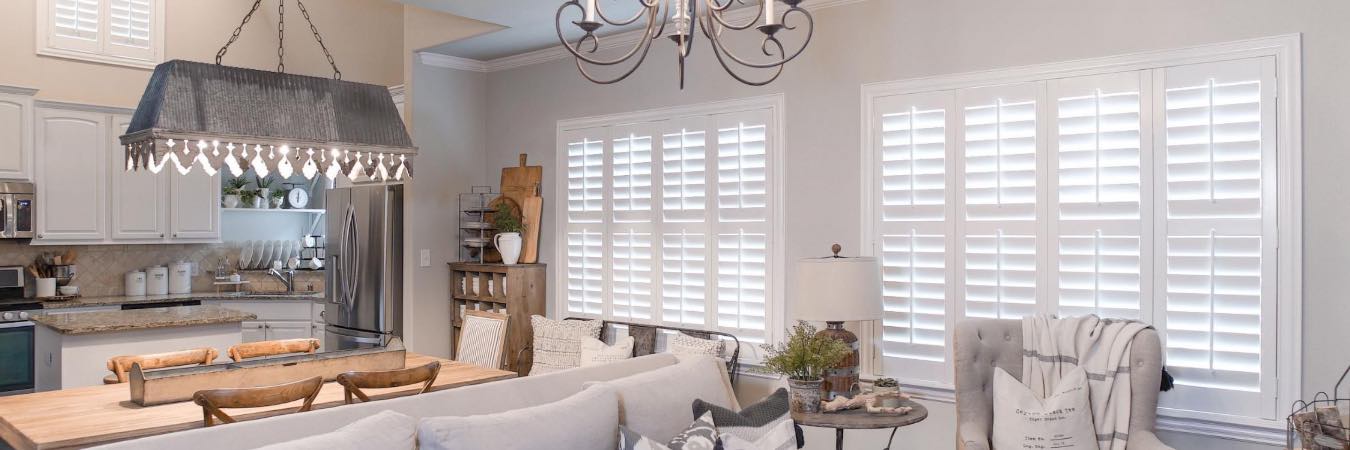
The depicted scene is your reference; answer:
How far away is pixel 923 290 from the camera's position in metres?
3.70

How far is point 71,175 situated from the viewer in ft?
18.3

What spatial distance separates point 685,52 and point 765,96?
82.0 inches

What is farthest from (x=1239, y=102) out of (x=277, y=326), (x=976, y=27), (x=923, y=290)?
(x=277, y=326)

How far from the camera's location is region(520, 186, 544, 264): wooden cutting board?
525 centimetres

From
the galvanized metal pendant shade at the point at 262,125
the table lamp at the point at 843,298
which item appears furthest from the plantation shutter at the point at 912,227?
the galvanized metal pendant shade at the point at 262,125

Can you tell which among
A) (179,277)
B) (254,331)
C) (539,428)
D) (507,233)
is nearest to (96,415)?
(539,428)

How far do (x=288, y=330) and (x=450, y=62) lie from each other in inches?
98.8

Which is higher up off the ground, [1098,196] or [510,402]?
[1098,196]

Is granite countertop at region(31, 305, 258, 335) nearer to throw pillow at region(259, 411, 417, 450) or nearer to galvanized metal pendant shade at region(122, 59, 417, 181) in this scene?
galvanized metal pendant shade at region(122, 59, 417, 181)

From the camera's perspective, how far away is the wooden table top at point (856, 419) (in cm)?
301

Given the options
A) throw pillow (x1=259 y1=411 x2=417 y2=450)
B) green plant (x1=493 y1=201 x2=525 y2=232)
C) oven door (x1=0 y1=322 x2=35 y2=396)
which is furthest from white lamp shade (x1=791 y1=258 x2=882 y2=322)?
oven door (x1=0 y1=322 x2=35 y2=396)

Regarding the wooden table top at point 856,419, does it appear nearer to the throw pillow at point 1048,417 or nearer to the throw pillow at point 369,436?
the throw pillow at point 1048,417

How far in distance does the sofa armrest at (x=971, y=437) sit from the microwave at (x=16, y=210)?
18.2 ft

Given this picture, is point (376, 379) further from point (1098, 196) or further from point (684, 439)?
point (1098, 196)
